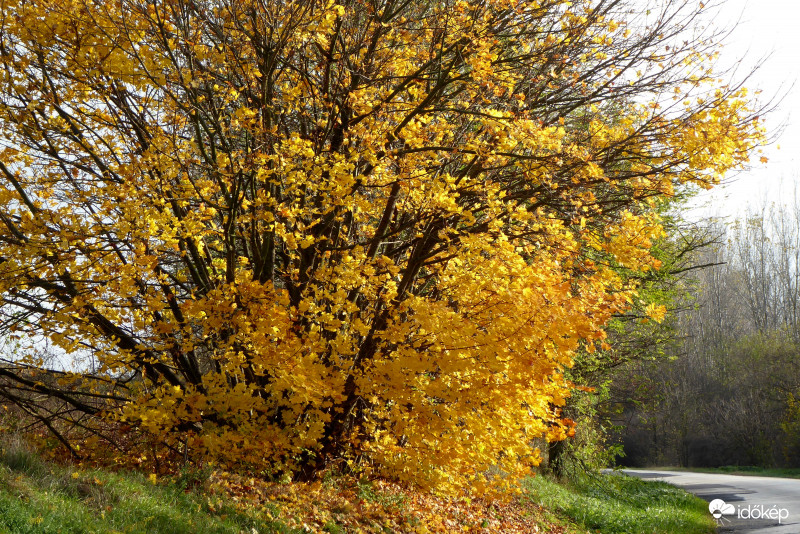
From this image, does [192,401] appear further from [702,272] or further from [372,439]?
[702,272]

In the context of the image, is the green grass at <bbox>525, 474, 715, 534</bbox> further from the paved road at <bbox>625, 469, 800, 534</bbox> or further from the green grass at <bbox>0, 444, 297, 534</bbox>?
the green grass at <bbox>0, 444, 297, 534</bbox>

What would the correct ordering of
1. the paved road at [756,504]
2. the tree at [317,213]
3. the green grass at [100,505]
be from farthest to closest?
the paved road at [756,504] < the tree at [317,213] < the green grass at [100,505]

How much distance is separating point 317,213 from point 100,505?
11.3ft

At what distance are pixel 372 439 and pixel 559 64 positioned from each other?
18.6 feet

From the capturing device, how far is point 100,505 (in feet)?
15.9

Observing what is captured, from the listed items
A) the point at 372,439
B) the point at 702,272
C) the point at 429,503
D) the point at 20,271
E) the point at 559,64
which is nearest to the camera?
the point at 20,271

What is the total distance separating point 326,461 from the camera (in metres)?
7.86

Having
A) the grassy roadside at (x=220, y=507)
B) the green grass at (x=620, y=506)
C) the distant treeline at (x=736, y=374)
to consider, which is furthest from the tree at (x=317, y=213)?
the distant treeline at (x=736, y=374)

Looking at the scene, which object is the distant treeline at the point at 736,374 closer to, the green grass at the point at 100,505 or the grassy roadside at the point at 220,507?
the grassy roadside at the point at 220,507

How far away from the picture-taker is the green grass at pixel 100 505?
167 inches

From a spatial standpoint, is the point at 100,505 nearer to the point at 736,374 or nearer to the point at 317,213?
the point at 317,213

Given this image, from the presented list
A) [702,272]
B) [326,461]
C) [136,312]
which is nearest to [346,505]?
[326,461]

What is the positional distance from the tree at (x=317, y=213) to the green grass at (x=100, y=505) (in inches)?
26.2

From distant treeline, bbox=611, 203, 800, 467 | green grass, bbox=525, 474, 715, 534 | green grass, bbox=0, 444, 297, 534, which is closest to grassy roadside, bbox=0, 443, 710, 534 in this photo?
green grass, bbox=0, 444, 297, 534
